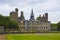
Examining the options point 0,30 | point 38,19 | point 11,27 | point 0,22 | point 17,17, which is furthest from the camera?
point 38,19

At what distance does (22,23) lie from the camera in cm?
9675

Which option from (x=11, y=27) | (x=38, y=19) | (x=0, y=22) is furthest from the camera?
(x=38, y=19)

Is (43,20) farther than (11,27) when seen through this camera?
Yes

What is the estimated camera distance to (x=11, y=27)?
79.2 metres

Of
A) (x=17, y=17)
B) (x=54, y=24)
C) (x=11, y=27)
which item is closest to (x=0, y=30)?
(x=11, y=27)

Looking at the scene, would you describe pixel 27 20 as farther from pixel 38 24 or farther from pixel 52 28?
pixel 52 28

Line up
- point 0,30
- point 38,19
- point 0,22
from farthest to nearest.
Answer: point 38,19
point 0,22
point 0,30

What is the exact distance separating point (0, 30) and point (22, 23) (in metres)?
47.7

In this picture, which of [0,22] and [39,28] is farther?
[39,28]

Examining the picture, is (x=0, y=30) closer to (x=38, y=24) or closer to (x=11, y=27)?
(x=11, y=27)

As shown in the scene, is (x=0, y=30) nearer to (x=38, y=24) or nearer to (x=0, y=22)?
(x=0, y=22)

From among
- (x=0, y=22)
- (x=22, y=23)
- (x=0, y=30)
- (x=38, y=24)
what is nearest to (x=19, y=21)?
(x=22, y=23)

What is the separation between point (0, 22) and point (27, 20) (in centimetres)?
2799

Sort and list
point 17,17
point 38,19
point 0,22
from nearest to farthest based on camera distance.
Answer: point 0,22 < point 17,17 < point 38,19
